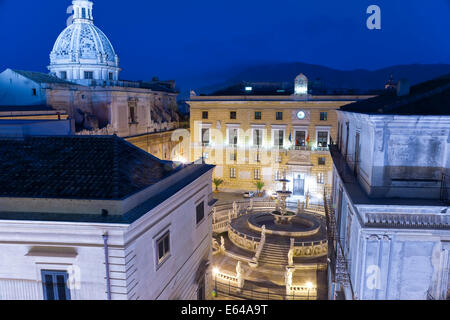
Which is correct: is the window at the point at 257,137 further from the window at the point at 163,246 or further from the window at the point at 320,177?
the window at the point at 163,246

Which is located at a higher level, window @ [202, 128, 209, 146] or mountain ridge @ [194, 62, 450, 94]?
mountain ridge @ [194, 62, 450, 94]

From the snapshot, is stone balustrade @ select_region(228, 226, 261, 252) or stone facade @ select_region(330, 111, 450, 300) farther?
stone balustrade @ select_region(228, 226, 261, 252)

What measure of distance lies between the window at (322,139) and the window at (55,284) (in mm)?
34205

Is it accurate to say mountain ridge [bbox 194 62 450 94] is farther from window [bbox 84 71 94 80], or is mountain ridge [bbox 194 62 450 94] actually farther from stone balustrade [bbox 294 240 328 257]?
stone balustrade [bbox 294 240 328 257]

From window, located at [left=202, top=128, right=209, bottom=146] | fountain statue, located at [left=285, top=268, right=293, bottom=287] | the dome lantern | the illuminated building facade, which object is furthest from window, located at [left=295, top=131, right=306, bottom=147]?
the dome lantern

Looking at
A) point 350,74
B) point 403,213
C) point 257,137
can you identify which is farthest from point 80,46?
point 350,74

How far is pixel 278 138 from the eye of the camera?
134ft

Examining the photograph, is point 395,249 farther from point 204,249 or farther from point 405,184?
point 204,249

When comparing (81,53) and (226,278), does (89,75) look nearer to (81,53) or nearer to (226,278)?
(81,53)

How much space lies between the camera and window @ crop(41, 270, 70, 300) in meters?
9.41

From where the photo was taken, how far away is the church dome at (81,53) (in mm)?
47531

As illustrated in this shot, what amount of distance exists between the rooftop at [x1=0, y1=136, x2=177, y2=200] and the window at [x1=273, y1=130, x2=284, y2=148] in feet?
94.4

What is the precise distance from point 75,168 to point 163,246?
365cm

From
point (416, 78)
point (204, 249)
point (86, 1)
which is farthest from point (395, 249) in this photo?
point (416, 78)
